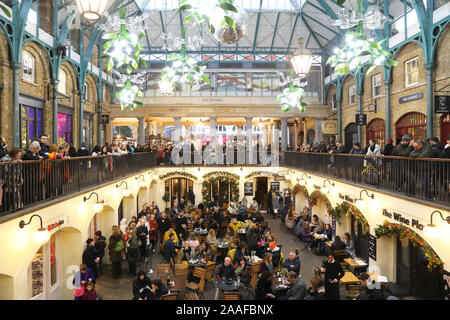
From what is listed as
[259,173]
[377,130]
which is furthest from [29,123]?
[377,130]

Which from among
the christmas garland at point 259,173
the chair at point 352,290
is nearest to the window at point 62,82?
the christmas garland at point 259,173

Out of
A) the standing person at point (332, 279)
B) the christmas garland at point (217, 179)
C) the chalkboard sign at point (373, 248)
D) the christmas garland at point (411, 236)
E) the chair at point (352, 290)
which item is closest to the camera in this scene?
the christmas garland at point (411, 236)

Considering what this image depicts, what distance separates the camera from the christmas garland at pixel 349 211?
11307 millimetres

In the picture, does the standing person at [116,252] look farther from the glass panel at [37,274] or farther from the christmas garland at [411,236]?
the christmas garland at [411,236]

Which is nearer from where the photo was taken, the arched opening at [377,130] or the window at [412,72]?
the window at [412,72]

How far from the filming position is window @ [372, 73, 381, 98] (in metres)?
18.4

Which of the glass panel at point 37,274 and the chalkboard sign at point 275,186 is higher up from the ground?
the chalkboard sign at point 275,186

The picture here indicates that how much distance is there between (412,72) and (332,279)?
37.7 ft

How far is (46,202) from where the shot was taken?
7.61m

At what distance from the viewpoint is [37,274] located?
929 cm

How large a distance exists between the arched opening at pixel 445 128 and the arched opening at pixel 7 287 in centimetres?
1486

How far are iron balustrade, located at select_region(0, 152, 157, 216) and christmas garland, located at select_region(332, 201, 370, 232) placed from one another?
9331 mm
